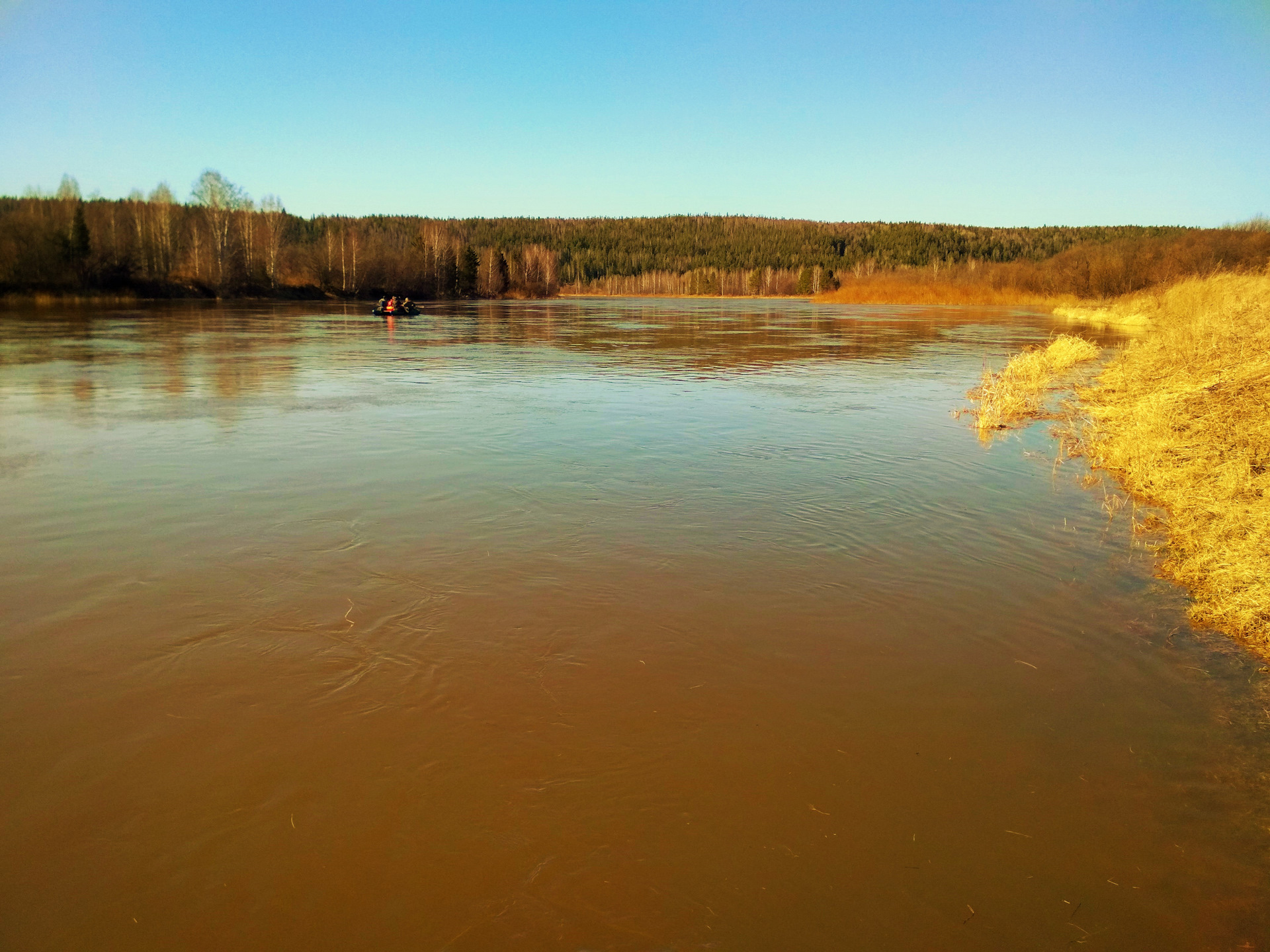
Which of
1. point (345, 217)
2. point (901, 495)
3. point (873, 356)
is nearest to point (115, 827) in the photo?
point (901, 495)

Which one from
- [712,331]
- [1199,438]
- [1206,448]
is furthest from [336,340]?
[1206,448]

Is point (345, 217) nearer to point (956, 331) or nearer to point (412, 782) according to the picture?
point (956, 331)

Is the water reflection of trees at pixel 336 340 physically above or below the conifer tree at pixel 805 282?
below

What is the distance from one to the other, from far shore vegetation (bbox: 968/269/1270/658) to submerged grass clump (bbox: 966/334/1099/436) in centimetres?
6

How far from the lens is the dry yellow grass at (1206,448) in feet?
23.9

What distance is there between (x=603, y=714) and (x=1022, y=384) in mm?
19757

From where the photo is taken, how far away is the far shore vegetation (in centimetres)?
734

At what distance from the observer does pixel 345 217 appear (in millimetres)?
188000

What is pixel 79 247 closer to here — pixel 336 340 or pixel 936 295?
pixel 336 340

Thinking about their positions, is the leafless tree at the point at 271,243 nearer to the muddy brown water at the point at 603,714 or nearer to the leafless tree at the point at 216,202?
the leafless tree at the point at 216,202

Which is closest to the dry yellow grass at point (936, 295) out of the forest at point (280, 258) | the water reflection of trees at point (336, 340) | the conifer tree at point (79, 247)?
the forest at point (280, 258)

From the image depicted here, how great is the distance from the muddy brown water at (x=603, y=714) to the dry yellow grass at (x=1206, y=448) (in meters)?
0.47

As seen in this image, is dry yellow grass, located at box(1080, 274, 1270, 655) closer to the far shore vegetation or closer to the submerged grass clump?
the far shore vegetation

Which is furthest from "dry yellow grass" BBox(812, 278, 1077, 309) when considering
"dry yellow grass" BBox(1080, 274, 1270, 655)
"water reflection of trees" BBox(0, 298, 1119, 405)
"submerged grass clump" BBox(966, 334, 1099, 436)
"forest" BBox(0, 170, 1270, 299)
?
"dry yellow grass" BBox(1080, 274, 1270, 655)
